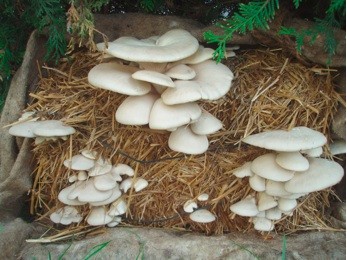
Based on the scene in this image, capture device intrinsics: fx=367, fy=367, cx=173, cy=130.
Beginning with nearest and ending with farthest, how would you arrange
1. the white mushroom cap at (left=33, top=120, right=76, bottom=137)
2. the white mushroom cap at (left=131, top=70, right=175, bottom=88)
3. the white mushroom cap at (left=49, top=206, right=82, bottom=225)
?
the white mushroom cap at (left=131, top=70, right=175, bottom=88), the white mushroom cap at (left=33, top=120, right=76, bottom=137), the white mushroom cap at (left=49, top=206, right=82, bottom=225)

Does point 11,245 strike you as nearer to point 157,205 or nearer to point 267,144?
point 157,205

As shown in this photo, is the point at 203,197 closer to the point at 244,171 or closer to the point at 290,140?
the point at 244,171

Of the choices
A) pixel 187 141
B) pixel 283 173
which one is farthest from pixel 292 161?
pixel 187 141

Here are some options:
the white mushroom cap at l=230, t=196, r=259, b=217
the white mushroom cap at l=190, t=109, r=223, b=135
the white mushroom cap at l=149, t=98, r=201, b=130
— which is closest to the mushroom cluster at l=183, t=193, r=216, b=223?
the white mushroom cap at l=230, t=196, r=259, b=217

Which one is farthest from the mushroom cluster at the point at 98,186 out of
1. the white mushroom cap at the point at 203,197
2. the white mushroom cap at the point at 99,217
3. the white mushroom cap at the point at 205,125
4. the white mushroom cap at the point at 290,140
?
the white mushroom cap at the point at 290,140

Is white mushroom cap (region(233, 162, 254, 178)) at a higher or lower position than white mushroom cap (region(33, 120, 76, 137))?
lower

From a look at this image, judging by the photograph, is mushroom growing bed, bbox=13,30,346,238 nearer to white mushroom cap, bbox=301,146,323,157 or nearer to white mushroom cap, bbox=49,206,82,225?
white mushroom cap, bbox=49,206,82,225
